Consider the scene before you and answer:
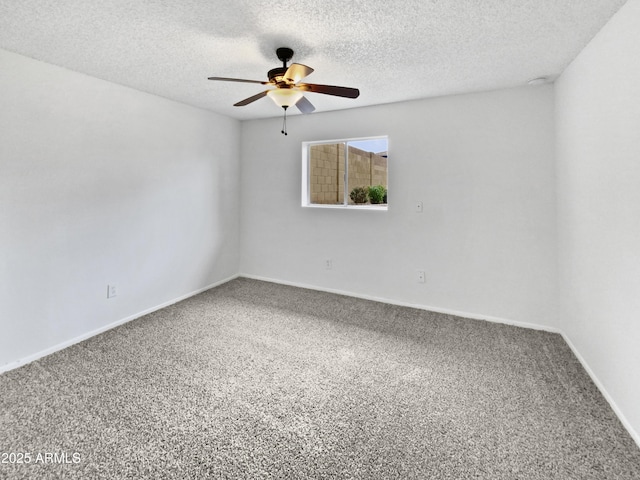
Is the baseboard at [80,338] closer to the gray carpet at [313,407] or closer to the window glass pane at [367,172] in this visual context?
the gray carpet at [313,407]

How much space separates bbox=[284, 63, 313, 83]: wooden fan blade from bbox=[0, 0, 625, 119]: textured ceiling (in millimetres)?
206

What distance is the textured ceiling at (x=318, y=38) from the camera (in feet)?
5.46

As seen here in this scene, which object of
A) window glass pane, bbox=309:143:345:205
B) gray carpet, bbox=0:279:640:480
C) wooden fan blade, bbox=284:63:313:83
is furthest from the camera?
window glass pane, bbox=309:143:345:205

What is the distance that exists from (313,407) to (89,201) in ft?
8.18

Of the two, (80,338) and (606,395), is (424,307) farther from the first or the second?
(80,338)

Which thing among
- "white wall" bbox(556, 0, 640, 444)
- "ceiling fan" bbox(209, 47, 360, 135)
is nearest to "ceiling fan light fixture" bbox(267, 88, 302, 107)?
"ceiling fan" bbox(209, 47, 360, 135)

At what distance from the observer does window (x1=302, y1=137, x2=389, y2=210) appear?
3697 mm

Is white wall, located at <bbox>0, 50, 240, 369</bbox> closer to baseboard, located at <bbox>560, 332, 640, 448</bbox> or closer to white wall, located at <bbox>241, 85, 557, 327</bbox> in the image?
white wall, located at <bbox>241, 85, 557, 327</bbox>

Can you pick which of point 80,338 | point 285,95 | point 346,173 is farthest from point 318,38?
point 80,338

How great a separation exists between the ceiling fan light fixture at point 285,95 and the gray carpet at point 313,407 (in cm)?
194

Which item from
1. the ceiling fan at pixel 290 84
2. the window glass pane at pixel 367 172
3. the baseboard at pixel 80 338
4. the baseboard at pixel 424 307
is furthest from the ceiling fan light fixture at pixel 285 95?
the baseboard at pixel 80 338

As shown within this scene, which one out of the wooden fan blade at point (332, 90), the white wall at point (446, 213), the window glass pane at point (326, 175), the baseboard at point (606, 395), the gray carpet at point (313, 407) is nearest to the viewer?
A: the gray carpet at point (313, 407)

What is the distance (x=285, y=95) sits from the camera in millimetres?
2219

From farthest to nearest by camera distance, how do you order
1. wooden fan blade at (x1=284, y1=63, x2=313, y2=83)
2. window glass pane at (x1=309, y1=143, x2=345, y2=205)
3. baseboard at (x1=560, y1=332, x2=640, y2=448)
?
1. window glass pane at (x1=309, y1=143, x2=345, y2=205)
2. wooden fan blade at (x1=284, y1=63, x2=313, y2=83)
3. baseboard at (x1=560, y1=332, x2=640, y2=448)
